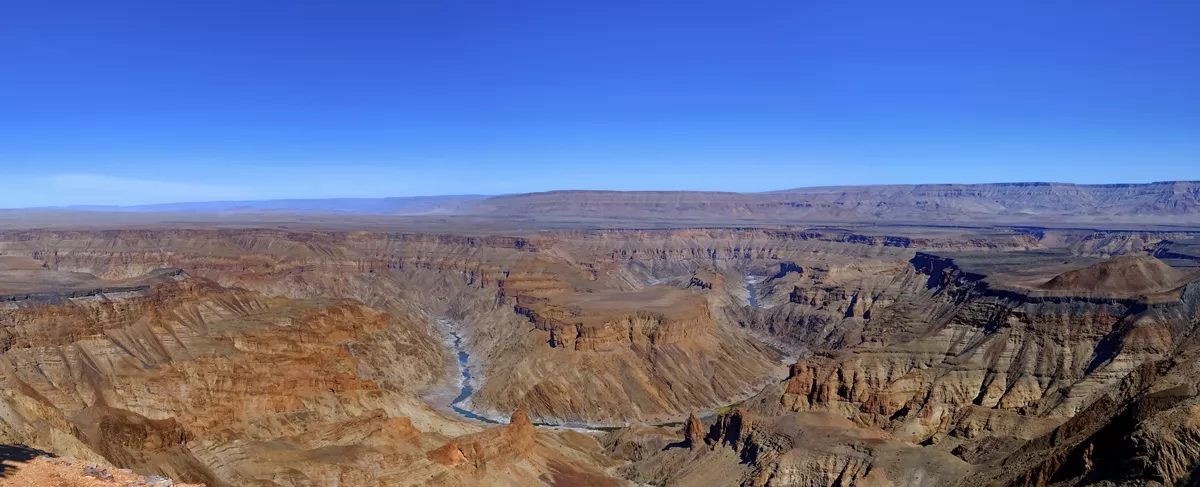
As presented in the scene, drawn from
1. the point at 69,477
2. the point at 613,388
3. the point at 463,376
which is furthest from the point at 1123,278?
the point at 69,477

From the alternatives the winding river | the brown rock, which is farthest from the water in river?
the brown rock

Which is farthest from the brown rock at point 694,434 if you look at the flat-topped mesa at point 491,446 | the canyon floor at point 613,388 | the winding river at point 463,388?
the winding river at point 463,388

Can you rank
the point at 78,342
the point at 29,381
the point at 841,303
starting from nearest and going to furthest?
the point at 29,381 → the point at 78,342 → the point at 841,303

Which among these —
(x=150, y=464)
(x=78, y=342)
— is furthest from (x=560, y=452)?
(x=78, y=342)

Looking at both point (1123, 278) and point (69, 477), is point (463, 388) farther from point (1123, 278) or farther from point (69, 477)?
point (69, 477)

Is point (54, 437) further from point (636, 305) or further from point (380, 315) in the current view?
point (636, 305)

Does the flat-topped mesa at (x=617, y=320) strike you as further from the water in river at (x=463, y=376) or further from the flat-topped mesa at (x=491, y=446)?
the flat-topped mesa at (x=491, y=446)

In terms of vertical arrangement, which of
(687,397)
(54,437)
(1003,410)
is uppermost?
(54,437)
